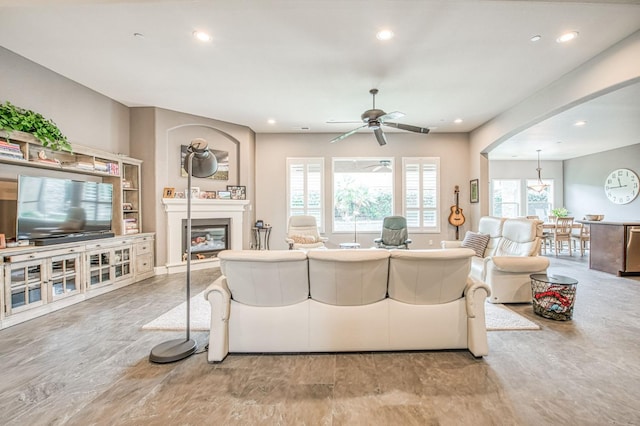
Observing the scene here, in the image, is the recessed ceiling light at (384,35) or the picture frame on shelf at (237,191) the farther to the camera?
the picture frame on shelf at (237,191)

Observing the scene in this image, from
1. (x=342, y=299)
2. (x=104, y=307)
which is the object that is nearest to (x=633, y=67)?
(x=342, y=299)

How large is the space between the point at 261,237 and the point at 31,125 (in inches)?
168

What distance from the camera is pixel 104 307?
3535 millimetres

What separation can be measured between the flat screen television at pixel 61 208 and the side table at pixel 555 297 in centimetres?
572

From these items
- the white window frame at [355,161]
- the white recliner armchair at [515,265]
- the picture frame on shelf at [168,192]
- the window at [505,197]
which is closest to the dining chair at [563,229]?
the window at [505,197]

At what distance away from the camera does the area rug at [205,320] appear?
114 inches

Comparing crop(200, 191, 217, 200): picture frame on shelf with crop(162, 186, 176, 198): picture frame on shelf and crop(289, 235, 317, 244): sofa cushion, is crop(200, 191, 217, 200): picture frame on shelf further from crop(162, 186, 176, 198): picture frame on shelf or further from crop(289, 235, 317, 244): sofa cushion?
crop(289, 235, 317, 244): sofa cushion

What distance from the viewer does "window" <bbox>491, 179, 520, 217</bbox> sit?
969 centimetres

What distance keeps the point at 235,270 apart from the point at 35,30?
3335mm

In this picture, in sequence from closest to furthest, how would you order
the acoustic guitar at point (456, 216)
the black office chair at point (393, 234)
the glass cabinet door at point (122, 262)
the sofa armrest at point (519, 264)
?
the sofa armrest at point (519, 264)
the glass cabinet door at point (122, 262)
the black office chair at point (393, 234)
the acoustic guitar at point (456, 216)

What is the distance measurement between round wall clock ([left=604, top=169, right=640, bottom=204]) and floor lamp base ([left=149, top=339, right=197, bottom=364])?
425 inches

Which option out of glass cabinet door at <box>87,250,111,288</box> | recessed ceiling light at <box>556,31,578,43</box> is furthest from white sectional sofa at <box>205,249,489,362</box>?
glass cabinet door at <box>87,250,111,288</box>

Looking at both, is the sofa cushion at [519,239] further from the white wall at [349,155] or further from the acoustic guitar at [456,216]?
the white wall at [349,155]

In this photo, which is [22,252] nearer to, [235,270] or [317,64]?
[235,270]
